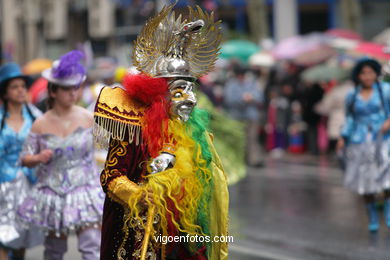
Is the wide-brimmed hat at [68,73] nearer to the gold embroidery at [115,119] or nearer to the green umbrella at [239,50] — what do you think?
the gold embroidery at [115,119]

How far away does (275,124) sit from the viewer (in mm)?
18734

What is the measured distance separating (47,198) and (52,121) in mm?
625

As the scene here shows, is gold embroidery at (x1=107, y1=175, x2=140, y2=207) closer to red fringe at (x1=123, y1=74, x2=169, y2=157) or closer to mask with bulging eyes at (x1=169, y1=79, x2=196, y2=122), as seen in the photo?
red fringe at (x1=123, y1=74, x2=169, y2=157)

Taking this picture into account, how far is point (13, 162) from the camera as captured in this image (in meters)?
7.04

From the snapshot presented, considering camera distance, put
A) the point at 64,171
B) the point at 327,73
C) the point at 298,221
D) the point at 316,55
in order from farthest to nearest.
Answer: the point at 316,55 → the point at 327,73 → the point at 298,221 → the point at 64,171

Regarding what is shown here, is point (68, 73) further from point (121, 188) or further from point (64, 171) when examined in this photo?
point (121, 188)

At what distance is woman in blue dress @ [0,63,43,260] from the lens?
677 cm

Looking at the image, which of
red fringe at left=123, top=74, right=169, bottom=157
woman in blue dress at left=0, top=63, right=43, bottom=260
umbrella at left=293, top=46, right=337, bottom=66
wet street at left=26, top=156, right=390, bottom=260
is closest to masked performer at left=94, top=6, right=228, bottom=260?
red fringe at left=123, top=74, right=169, bottom=157

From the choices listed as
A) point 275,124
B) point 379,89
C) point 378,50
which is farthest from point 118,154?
point 275,124

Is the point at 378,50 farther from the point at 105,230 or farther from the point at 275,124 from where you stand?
the point at 105,230

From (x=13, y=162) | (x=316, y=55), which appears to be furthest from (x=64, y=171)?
(x=316, y=55)

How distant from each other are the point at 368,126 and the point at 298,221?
1621 mm

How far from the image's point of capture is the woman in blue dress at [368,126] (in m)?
8.91

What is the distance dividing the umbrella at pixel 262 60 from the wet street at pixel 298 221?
693 centimetres
